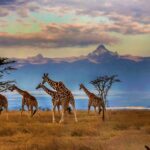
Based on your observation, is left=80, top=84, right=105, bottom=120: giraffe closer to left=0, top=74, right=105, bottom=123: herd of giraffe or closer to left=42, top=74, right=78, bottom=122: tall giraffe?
left=0, top=74, right=105, bottom=123: herd of giraffe

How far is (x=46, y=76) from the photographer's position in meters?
40.4

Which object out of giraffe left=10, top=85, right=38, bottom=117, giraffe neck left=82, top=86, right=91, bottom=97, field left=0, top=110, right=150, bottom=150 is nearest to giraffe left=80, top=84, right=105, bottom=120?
giraffe neck left=82, top=86, right=91, bottom=97

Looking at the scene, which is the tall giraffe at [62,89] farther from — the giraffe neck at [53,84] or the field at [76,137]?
the field at [76,137]

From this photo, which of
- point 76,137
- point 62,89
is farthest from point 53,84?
point 76,137

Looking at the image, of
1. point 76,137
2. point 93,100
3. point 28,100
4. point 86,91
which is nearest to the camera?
point 76,137

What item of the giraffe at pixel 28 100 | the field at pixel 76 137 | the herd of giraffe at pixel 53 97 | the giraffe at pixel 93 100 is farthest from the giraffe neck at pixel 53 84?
the giraffe at pixel 93 100

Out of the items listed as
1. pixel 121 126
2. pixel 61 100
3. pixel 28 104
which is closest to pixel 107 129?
pixel 121 126

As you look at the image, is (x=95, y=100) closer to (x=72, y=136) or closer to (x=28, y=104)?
(x=28, y=104)

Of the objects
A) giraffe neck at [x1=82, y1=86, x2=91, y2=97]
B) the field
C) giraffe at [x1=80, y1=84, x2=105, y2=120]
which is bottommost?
the field

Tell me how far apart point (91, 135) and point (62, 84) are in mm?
10360

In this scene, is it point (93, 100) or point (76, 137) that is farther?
point (93, 100)

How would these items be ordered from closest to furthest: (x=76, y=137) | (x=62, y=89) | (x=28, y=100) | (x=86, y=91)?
(x=76, y=137) → (x=62, y=89) → (x=28, y=100) → (x=86, y=91)

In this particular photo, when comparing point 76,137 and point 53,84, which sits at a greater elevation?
point 53,84

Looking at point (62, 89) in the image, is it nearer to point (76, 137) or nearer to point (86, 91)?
point (86, 91)
